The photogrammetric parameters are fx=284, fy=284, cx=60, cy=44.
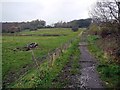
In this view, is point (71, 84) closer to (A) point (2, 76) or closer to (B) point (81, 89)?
(B) point (81, 89)

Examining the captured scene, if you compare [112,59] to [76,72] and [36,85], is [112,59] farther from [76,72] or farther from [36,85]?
[36,85]

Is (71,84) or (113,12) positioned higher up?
(113,12)

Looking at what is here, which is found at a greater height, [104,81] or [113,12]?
[113,12]

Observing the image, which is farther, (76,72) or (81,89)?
(76,72)

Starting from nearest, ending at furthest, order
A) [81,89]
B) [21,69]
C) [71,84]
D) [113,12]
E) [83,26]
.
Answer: [81,89] → [71,84] → [21,69] → [113,12] → [83,26]

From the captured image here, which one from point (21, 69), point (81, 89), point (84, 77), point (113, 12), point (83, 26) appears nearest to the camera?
point (81, 89)

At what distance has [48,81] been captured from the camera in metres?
18.0

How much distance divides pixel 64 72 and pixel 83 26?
484 ft

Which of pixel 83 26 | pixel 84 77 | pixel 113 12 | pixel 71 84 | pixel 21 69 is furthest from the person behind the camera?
pixel 83 26

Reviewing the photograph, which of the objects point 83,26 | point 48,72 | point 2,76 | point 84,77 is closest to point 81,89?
point 84,77

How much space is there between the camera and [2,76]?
2286cm

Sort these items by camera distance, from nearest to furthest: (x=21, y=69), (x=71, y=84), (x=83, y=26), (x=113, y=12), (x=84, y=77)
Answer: (x=71, y=84), (x=84, y=77), (x=21, y=69), (x=113, y=12), (x=83, y=26)

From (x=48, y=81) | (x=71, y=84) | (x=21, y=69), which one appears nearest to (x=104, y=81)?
(x=71, y=84)

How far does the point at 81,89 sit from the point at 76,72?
5.97m
